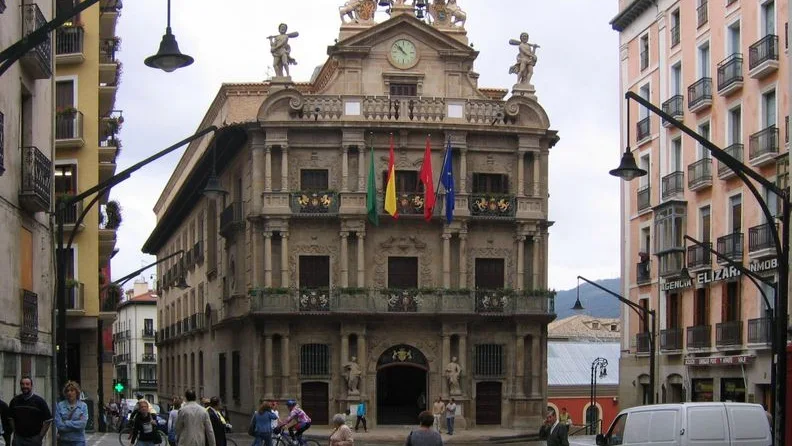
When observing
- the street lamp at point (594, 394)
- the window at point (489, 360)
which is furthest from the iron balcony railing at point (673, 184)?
the street lamp at point (594, 394)

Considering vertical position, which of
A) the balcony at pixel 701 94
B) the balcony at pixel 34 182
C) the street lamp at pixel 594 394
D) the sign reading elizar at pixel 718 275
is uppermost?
the balcony at pixel 701 94

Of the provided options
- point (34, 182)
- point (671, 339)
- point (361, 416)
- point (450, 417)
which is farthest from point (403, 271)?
point (34, 182)

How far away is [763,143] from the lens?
42625mm

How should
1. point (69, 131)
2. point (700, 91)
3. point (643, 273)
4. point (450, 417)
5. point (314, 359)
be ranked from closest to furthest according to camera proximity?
point (69, 131) → point (700, 91) → point (450, 417) → point (643, 273) → point (314, 359)

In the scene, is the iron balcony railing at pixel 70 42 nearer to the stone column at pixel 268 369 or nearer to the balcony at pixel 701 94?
the stone column at pixel 268 369

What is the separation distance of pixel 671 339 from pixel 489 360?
845 centimetres

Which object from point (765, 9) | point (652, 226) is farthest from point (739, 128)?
point (652, 226)

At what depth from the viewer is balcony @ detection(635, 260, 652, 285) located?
5275 centimetres

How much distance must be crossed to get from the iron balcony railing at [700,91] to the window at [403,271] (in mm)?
13287

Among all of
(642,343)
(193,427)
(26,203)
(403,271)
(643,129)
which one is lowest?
(642,343)

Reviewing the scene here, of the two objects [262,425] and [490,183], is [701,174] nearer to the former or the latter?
[490,183]

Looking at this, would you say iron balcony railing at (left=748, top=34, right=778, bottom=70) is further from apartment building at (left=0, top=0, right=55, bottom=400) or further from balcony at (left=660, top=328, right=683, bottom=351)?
apartment building at (left=0, top=0, right=55, bottom=400)

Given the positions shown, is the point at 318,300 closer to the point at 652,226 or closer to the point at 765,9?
the point at 652,226

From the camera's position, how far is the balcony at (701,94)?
47125 mm
